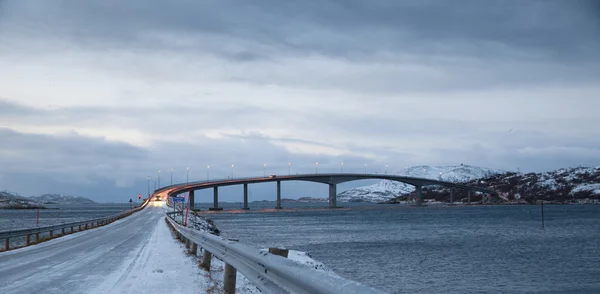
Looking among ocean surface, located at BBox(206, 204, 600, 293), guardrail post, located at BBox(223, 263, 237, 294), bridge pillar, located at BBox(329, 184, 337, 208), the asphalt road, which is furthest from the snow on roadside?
bridge pillar, located at BBox(329, 184, 337, 208)

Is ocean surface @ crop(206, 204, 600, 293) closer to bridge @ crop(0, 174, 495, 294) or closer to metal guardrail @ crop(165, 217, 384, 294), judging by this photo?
bridge @ crop(0, 174, 495, 294)

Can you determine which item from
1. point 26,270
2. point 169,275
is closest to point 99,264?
point 26,270

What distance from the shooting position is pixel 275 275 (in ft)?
25.2

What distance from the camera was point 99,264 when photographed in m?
16.6

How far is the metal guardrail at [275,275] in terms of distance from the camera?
529 centimetres

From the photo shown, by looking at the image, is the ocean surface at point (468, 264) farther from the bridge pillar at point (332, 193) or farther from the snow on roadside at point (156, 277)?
the bridge pillar at point (332, 193)

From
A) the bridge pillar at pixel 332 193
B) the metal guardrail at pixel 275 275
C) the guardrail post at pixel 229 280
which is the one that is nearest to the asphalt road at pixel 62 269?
the guardrail post at pixel 229 280

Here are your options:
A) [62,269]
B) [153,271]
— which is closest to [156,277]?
[153,271]

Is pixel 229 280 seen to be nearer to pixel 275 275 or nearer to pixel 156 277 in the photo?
pixel 156 277

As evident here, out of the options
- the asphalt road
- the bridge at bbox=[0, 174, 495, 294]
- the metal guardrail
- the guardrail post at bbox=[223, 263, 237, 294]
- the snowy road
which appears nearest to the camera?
the metal guardrail

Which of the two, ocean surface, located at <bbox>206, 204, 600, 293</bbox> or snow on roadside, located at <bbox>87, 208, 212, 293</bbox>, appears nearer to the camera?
snow on roadside, located at <bbox>87, 208, 212, 293</bbox>

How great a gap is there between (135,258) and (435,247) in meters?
33.2

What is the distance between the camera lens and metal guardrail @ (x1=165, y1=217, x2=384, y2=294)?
208 inches

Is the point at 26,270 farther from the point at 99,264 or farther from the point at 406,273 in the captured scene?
the point at 406,273
